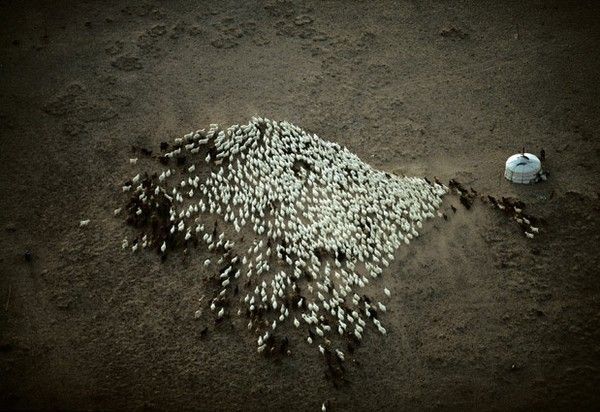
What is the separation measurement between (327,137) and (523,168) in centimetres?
578

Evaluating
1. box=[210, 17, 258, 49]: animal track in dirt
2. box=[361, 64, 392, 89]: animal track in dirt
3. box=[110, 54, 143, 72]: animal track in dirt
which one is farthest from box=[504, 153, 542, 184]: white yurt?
box=[110, 54, 143, 72]: animal track in dirt

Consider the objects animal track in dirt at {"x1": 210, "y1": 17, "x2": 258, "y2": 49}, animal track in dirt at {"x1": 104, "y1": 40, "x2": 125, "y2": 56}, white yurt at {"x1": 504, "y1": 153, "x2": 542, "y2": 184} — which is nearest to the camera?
white yurt at {"x1": 504, "y1": 153, "x2": 542, "y2": 184}

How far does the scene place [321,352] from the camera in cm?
1092

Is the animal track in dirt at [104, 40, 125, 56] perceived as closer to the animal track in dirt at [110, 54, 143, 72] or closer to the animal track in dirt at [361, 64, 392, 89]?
the animal track in dirt at [110, 54, 143, 72]

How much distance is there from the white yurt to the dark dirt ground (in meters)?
0.33

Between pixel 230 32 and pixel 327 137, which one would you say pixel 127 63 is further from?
pixel 327 137

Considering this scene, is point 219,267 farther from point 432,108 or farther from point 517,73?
point 517,73

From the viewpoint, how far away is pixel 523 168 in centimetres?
1414

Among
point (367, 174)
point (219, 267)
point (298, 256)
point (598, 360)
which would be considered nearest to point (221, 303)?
point (219, 267)

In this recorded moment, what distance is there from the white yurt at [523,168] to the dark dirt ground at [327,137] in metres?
0.33

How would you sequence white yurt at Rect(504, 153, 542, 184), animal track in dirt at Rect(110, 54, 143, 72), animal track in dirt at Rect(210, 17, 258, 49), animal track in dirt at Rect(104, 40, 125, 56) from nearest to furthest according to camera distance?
white yurt at Rect(504, 153, 542, 184)
animal track in dirt at Rect(110, 54, 143, 72)
animal track in dirt at Rect(104, 40, 125, 56)
animal track in dirt at Rect(210, 17, 258, 49)

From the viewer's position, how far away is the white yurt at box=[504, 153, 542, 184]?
14125 millimetres

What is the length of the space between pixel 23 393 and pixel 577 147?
51.5ft

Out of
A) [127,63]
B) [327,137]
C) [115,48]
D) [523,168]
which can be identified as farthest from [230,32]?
[523,168]
